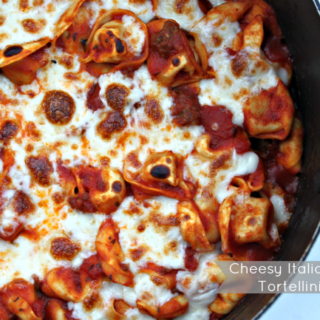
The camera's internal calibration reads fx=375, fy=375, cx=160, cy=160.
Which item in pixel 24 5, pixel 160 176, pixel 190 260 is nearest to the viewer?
pixel 160 176

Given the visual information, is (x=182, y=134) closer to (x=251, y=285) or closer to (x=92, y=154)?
→ (x=92, y=154)

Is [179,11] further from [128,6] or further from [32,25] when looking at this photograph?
[32,25]

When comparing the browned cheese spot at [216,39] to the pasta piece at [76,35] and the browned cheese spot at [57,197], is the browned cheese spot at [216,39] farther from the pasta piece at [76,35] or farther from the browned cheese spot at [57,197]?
the browned cheese spot at [57,197]

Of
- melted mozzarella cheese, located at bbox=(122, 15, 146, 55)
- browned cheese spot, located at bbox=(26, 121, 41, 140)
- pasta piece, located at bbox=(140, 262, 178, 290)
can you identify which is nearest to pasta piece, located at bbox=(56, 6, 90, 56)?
melted mozzarella cheese, located at bbox=(122, 15, 146, 55)

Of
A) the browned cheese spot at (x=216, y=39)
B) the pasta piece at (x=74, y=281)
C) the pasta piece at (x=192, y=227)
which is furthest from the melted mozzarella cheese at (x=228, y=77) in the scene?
the pasta piece at (x=74, y=281)

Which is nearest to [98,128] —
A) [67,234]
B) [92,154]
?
[92,154]

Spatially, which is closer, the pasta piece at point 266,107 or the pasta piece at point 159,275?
the pasta piece at point 159,275

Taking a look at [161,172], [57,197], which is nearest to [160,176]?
[161,172]
